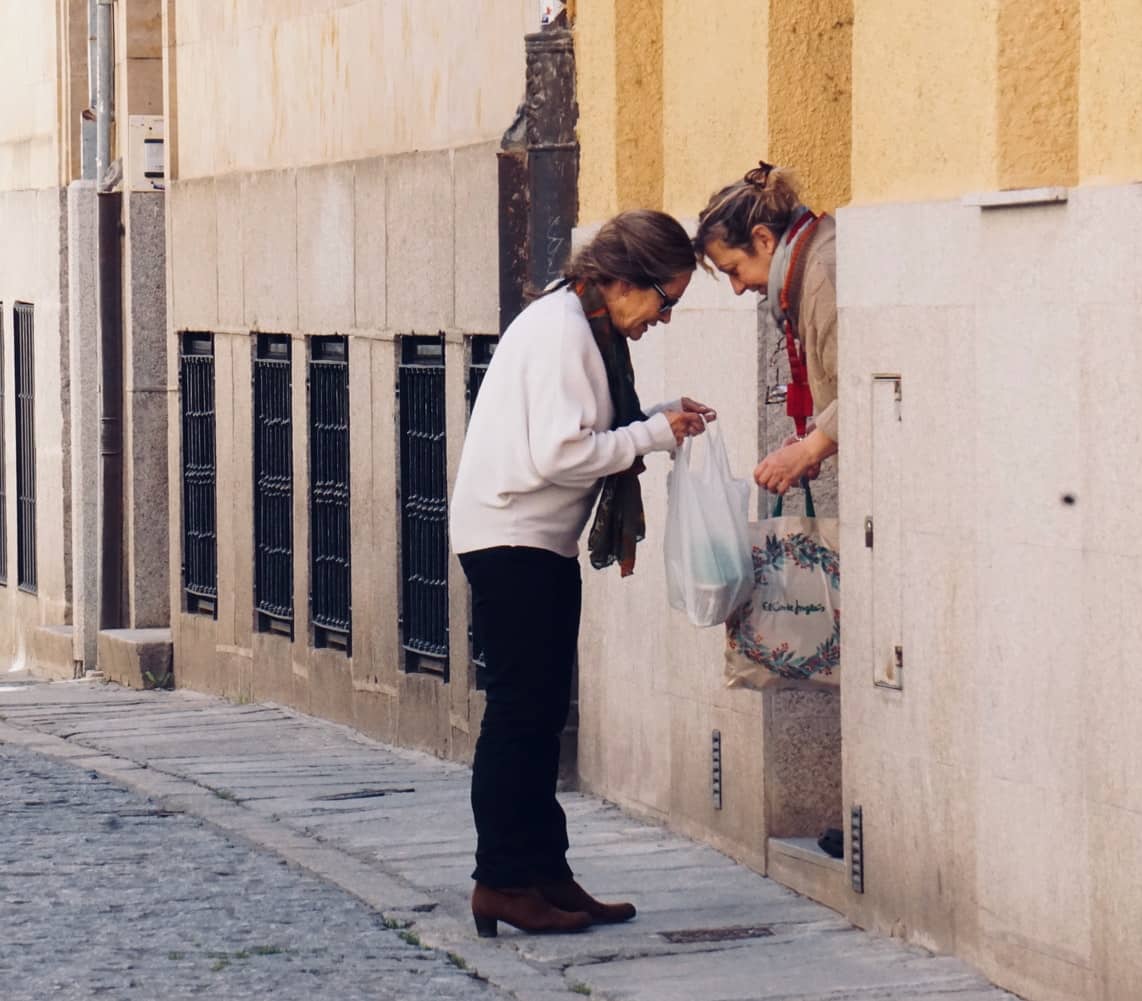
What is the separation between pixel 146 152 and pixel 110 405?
149cm

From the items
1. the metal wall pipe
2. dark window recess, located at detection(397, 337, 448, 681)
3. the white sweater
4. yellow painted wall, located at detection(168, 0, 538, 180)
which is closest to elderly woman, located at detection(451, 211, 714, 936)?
the white sweater

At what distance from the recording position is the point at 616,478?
7.36 m

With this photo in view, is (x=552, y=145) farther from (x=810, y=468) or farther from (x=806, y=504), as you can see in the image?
(x=810, y=468)

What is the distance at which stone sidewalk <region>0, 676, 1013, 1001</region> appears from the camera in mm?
6992

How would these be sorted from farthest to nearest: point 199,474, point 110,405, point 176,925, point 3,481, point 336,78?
point 3,481, point 110,405, point 199,474, point 336,78, point 176,925

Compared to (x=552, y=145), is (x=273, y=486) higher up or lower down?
lower down

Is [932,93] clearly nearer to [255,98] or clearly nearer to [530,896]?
[530,896]

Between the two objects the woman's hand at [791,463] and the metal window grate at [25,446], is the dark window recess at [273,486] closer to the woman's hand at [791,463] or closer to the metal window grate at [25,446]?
the metal window grate at [25,446]

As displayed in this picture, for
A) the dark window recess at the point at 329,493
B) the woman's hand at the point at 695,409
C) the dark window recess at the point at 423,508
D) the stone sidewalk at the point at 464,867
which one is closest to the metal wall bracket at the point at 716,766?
the stone sidewalk at the point at 464,867

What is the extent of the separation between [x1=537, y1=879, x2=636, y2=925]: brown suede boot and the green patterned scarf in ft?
2.75

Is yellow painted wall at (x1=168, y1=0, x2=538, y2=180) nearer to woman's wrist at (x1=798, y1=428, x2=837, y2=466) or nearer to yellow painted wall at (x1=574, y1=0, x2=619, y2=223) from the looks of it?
yellow painted wall at (x1=574, y1=0, x2=619, y2=223)

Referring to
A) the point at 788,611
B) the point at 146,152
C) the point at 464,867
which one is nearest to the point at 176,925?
the point at 464,867

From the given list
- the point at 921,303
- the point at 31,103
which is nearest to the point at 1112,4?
the point at 921,303

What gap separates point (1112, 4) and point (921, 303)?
1.04 m
